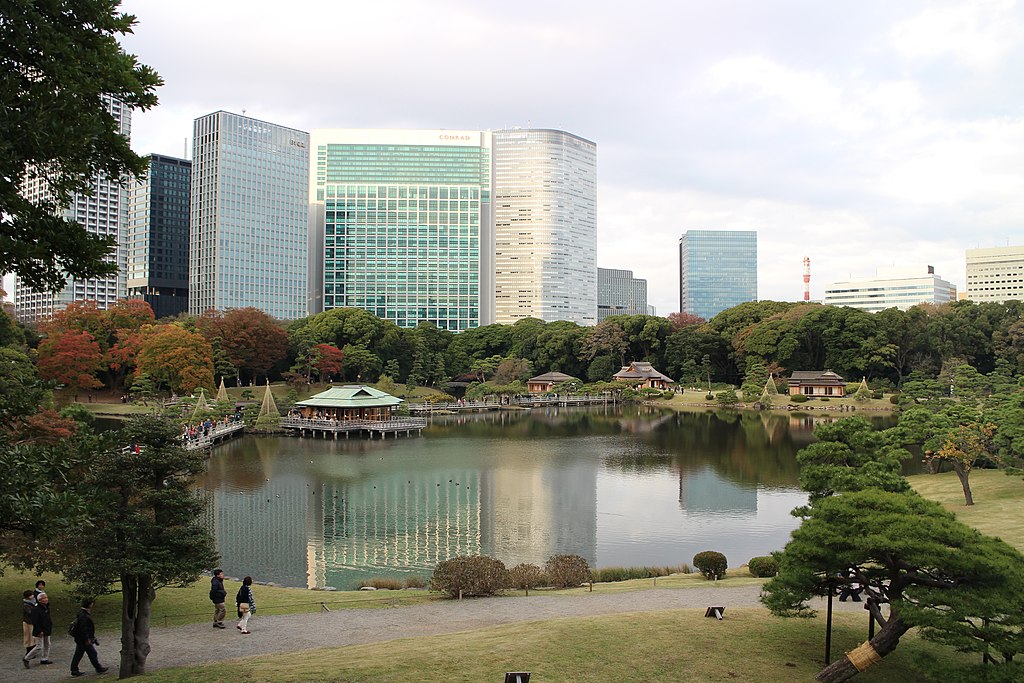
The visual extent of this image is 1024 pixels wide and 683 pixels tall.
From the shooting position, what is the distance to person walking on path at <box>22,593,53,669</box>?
9.39 m

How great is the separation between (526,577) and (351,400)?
29.9 meters

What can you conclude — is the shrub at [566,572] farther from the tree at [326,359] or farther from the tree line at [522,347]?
the tree at [326,359]

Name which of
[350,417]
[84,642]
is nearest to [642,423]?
[350,417]

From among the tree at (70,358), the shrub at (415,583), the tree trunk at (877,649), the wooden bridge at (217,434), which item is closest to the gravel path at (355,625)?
the shrub at (415,583)

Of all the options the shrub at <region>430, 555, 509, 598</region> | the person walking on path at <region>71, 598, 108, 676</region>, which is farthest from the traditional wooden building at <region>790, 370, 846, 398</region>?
the person walking on path at <region>71, 598, 108, 676</region>

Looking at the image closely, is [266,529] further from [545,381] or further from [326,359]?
[545,381]

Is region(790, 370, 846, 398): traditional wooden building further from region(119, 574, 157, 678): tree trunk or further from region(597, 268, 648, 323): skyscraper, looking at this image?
region(597, 268, 648, 323): skyscraper

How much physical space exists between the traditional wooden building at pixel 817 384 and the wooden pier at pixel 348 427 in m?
34.1

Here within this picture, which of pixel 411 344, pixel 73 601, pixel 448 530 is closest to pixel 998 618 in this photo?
pixel 73 601

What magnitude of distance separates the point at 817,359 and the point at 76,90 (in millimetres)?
66475

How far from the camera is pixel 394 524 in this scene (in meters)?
21.1

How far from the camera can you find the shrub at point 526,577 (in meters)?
14.2

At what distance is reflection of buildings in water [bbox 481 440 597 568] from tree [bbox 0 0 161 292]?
12.7 m

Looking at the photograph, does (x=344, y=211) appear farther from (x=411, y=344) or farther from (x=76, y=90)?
(x=76, y=90)
